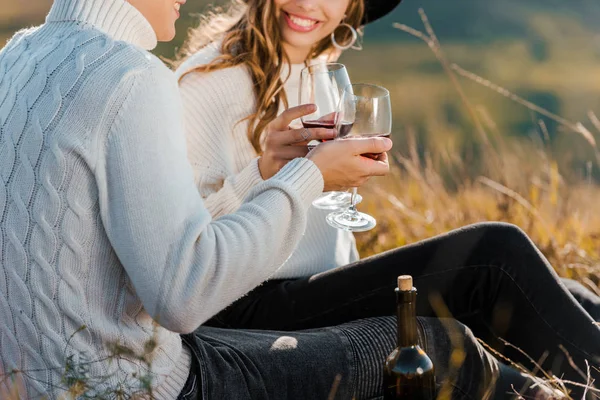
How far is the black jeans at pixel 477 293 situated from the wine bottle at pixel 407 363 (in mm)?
692

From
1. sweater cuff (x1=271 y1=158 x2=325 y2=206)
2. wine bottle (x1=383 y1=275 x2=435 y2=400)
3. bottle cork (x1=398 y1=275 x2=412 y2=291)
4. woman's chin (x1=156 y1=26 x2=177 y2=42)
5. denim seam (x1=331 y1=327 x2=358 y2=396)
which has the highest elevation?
woman's chin (x1=156 y1=26 x2=177 y2=42)

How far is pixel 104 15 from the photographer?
1.83 m

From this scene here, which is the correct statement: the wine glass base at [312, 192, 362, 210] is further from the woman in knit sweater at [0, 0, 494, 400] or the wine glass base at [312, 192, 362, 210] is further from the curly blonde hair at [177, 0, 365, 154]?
the woman in knit sweater at [0, 0, 494, 400]

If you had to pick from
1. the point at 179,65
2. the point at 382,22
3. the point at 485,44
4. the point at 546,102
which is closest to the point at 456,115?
the point at 546,102

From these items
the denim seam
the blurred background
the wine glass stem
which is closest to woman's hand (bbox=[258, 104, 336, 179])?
the wine glass stem

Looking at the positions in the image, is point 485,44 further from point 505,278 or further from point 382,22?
point 505,278

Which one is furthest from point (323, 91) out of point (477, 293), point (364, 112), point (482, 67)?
point (482, 67)

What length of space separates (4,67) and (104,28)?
22 centimetres

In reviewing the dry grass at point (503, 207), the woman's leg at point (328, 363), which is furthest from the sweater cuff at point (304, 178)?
the dry grass at point (503, 207)

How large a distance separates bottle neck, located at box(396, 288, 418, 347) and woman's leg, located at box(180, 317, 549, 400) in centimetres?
23

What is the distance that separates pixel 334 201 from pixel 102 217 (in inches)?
49.0

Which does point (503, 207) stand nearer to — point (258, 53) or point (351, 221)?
point (258, 53)

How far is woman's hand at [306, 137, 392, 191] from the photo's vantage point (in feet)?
6.68

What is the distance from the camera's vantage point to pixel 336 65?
2.53 m
